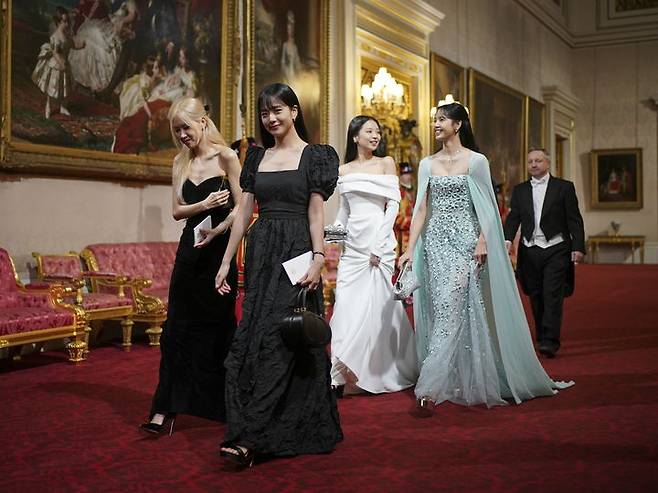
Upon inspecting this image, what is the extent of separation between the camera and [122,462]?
378 cm

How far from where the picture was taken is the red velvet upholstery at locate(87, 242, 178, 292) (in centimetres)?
805

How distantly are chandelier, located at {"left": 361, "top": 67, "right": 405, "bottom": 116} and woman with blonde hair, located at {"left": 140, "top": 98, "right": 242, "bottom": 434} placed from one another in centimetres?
876

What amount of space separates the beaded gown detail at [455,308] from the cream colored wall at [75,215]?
3973mm

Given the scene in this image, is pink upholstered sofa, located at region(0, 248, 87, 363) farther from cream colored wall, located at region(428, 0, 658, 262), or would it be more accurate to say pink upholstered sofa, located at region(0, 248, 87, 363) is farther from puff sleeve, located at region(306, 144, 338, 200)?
cream colored wall, located at region(428, 0, 658, 262)

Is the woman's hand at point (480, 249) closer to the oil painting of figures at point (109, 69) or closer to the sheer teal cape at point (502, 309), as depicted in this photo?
the sheer teal cape at point (502, 309)

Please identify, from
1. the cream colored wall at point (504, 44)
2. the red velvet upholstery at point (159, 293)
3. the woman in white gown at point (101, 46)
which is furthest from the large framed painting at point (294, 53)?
the cream colored wall at point (504, 44)

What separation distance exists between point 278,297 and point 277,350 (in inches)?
9.6

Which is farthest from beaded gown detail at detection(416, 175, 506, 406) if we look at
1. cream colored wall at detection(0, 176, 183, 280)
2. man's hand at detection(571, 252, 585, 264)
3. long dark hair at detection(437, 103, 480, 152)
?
cream colored wall at detection(0, 176, 183, 280)

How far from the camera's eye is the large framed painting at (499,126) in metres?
17.7

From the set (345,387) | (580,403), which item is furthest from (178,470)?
(580,403)

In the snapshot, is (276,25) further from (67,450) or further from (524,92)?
(524,92)

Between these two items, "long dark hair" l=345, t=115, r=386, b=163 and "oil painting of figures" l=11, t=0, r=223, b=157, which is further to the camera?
"oil painting of figures" l=11, t=0, r=223, b=157

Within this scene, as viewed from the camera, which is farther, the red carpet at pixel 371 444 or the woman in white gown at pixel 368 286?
the woman in white gown at pixel 368 286

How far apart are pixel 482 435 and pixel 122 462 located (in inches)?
72.2
